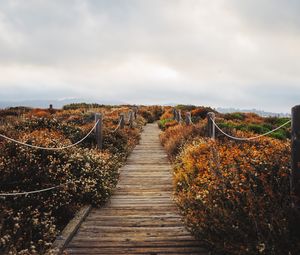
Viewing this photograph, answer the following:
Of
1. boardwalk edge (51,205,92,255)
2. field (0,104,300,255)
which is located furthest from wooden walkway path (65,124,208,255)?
field (0,104,300,255)

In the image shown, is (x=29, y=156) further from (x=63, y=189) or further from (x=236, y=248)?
(x=236, y=248)

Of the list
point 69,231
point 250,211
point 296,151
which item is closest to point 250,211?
Answer: point 250,211

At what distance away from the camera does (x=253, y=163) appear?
5.96 metres

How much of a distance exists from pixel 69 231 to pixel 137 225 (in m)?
1.17

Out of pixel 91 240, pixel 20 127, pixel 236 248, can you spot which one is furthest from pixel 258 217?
pixel 20 127

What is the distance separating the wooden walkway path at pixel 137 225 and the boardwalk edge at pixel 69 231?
8cm

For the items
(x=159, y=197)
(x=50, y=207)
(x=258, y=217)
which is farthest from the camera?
(x=159, y=197)

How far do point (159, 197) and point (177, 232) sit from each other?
8.09ft

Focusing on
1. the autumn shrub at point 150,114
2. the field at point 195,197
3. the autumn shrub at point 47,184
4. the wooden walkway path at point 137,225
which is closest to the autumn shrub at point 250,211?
the field at point 195,197

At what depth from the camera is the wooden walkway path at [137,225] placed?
5.54 metres

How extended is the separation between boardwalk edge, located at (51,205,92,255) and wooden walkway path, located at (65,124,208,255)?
78mm

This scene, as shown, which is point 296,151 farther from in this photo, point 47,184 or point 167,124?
point 167,124

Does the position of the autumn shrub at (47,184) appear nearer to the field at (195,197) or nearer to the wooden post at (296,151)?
the field at (195,197)

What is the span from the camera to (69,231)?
6004 millimetres
